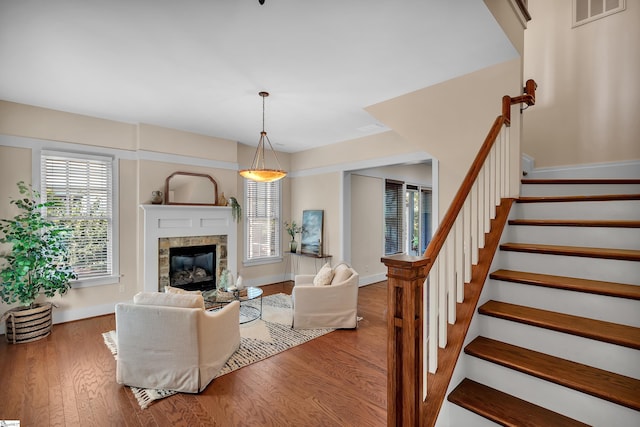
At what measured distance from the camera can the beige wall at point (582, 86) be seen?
10.6 ft

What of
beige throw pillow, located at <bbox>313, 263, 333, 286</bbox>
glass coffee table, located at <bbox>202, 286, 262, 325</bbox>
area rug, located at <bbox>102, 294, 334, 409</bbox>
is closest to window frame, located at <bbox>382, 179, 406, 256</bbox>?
beige throw pillow, located at <bbox>313, 263, 333, 286</bbox>

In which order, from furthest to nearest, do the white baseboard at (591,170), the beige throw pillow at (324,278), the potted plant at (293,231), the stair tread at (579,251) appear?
the potted plant at (293,231)
the beige throw pillow at (324,278)
the white baseboard at (591,170)
the stair tread at (579,251)

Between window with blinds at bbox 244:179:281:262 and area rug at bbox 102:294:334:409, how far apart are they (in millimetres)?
1898

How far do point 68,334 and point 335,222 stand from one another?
4.32m

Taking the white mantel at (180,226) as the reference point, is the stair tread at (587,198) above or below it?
above

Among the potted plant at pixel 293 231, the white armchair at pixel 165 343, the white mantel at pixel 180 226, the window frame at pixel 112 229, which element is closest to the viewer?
the white armchair at pixel 165 343

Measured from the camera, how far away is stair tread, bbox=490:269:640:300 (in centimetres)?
160

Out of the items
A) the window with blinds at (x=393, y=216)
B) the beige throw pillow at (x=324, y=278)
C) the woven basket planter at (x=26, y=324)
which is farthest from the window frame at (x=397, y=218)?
the woven basket planter at (x=26, y=324)

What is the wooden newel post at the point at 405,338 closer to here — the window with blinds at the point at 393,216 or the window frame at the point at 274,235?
the window frame at the point at 274,235

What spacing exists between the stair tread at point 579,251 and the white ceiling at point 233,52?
67.8 inches

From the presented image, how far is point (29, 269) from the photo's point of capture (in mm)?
3477

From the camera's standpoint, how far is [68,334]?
372cm

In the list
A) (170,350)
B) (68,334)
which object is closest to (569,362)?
(170,350)

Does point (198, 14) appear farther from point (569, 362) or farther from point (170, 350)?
point (569, 362)
